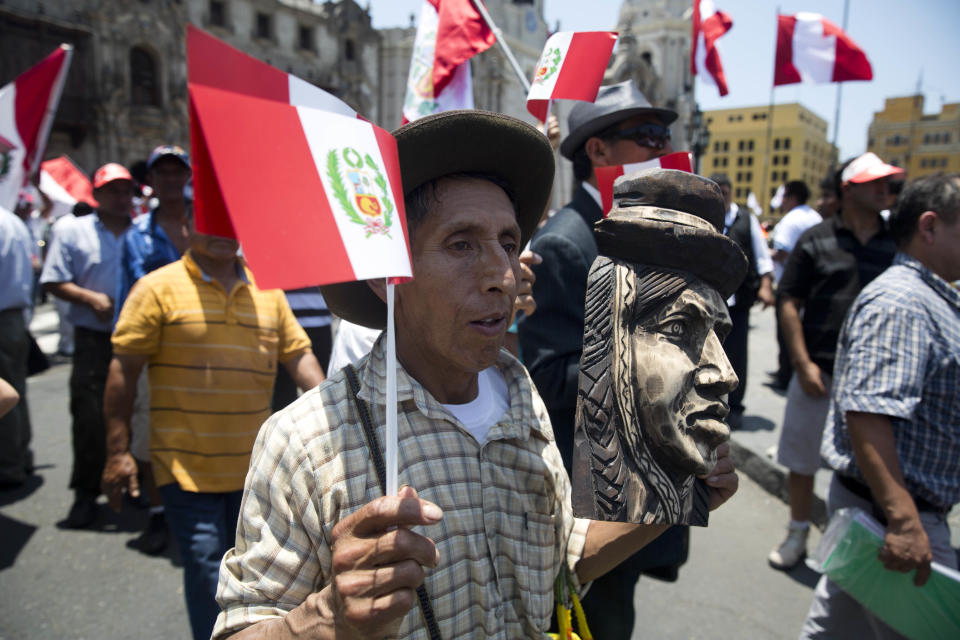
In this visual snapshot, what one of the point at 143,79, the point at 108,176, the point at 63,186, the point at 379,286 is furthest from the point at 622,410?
the point at 143,79

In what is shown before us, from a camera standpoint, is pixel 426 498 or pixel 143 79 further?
pixel 143 79

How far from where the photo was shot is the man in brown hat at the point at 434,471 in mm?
1050

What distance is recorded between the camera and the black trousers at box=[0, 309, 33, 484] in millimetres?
4293

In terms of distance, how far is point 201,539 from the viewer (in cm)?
241

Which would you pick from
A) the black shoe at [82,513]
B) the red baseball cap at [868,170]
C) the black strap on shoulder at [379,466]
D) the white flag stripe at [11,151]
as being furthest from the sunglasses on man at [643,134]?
the white flag stripe at [11,151]

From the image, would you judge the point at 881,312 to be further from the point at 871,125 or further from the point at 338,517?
the point at 871,125

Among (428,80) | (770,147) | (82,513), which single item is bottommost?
(770,147)

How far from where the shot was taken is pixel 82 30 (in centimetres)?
2264

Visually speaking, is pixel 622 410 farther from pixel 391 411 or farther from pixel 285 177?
pixel 285 177

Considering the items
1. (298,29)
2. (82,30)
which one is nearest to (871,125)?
(298,29)

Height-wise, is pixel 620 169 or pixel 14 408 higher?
pixel 620 169

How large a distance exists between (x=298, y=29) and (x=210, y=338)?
32.0 m

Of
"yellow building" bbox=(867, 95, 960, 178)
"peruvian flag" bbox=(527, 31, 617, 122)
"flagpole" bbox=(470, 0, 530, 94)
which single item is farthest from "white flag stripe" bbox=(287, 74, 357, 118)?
"yellow building" bbox=(867, 95, 960, 178)

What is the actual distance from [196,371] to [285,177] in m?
1.99
